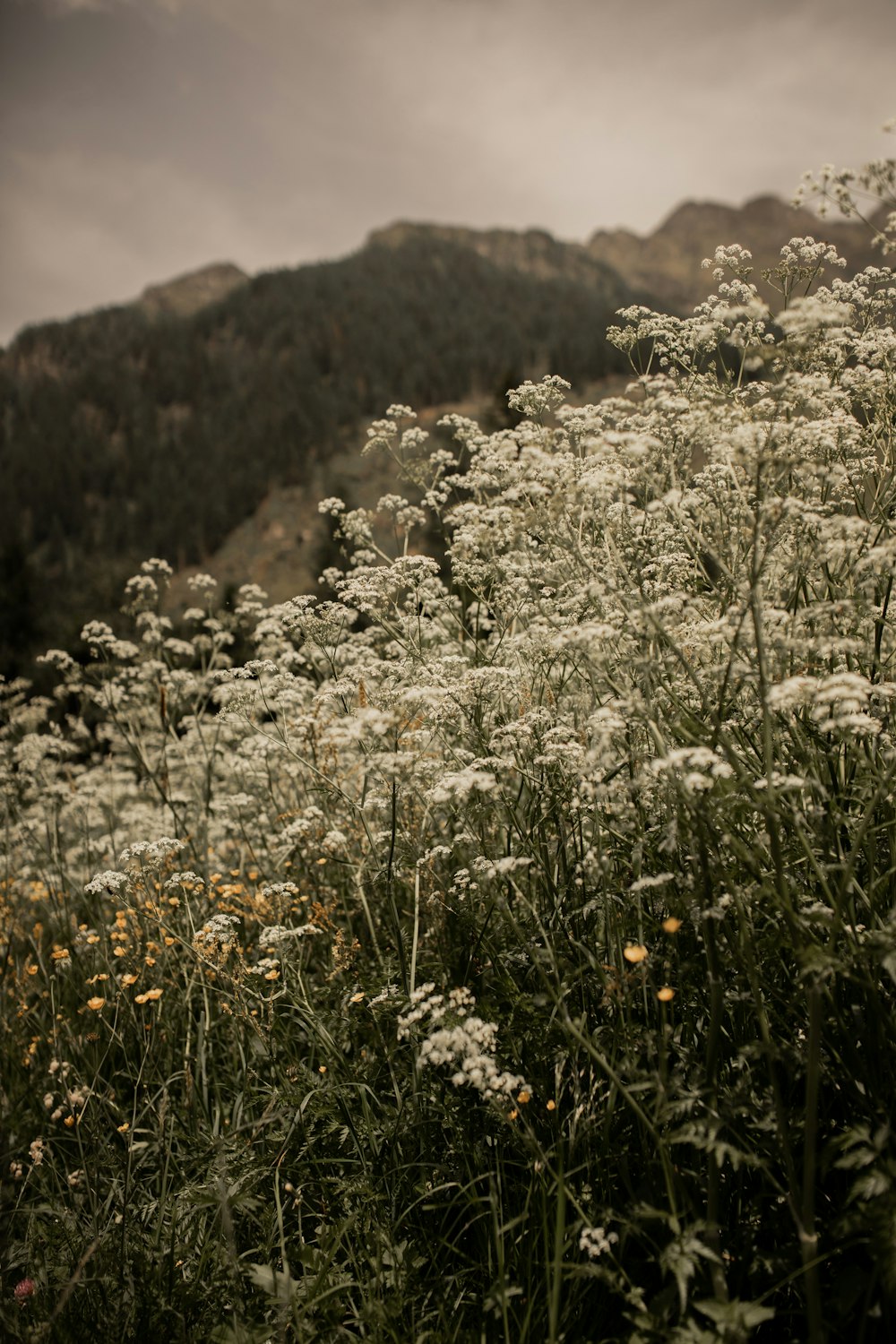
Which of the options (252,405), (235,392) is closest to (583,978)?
(252,405)

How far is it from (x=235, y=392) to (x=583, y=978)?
631ft

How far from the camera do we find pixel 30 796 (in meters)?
8.05

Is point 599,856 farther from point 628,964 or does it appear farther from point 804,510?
point 804,510

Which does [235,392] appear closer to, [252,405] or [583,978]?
[252,405]

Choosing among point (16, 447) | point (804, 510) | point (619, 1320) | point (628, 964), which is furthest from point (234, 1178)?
point (16, 447)

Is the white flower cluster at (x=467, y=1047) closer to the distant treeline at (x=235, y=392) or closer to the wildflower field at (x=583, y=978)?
the wildflower field at (x=583, y=978)

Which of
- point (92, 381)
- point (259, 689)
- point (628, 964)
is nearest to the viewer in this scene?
point (628, 964)

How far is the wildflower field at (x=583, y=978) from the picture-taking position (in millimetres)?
2479

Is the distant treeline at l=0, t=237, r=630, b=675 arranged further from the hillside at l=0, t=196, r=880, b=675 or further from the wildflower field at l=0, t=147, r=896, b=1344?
the wildflower field at l=0, t=147, r=896, b=1344

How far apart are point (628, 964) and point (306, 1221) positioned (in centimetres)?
209

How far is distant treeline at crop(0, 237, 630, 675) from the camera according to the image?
5310 inches

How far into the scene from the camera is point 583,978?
3.21m

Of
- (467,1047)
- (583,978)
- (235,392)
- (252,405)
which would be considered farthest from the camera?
(235,392)

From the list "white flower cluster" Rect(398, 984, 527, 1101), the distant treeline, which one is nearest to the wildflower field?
"white flower cluster" Rect(398, 984, 527, 1101)
